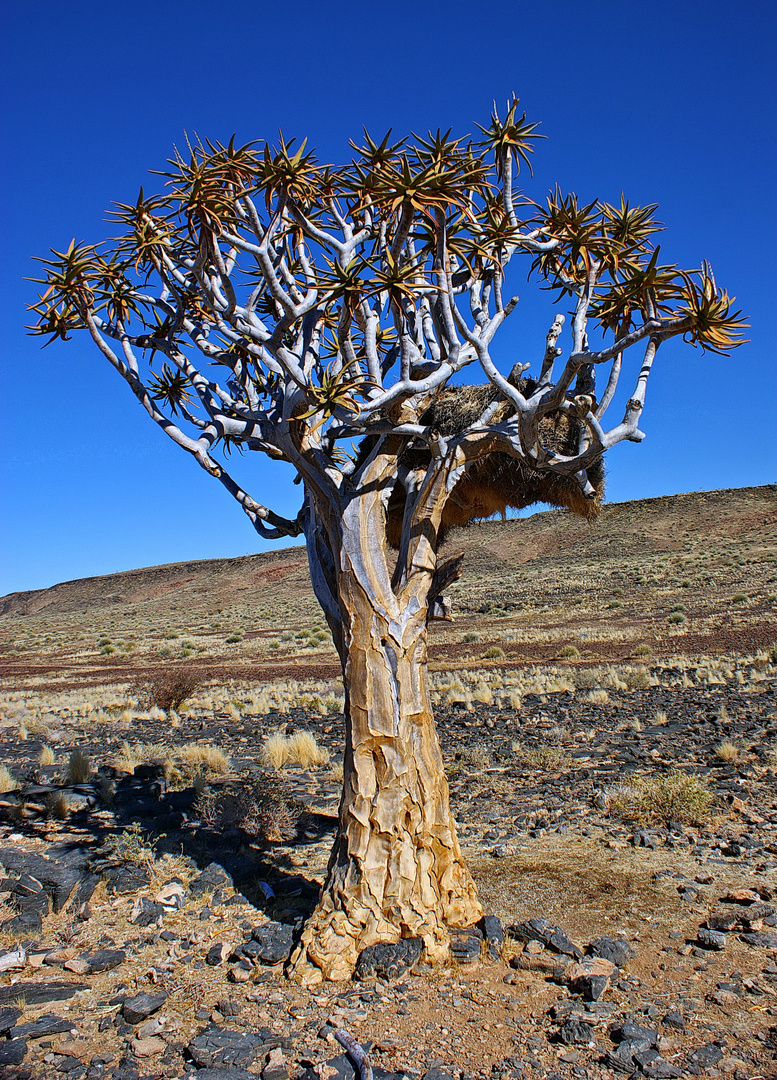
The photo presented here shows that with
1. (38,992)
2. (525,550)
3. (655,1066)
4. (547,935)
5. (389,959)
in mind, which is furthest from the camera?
(525,550)

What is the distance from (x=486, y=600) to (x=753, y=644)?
25.1 meters

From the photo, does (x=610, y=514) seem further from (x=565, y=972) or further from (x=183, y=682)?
(x=565, y=972)

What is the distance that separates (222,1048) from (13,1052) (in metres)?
1.08

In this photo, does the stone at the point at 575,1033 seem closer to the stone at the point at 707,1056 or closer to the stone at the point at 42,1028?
the stone at the point at 707,1056

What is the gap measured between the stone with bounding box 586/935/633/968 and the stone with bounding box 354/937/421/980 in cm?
116

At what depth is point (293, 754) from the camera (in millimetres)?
11672

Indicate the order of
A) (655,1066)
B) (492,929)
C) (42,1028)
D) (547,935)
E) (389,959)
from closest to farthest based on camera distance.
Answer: (655,1066)
(42,1028)
(389,959)
(547,935)
(492,929)

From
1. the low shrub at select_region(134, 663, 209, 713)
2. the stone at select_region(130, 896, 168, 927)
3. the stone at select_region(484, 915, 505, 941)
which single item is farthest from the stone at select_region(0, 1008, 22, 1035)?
the low shrub at select_region(134, 663, 209, 713)

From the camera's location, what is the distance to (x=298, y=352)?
598 cm

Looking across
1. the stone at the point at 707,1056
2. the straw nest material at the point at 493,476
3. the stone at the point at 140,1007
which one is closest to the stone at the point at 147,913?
the stone at the point at 140,1007

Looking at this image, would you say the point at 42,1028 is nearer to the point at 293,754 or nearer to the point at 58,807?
the point at 58,807

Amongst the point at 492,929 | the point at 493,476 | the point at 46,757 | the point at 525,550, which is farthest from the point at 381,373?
the point at 525,550

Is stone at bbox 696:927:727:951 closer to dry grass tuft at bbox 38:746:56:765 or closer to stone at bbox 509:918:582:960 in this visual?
stone at bbox 509:918:582:960

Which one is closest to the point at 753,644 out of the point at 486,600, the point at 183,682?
the point at 183,682
